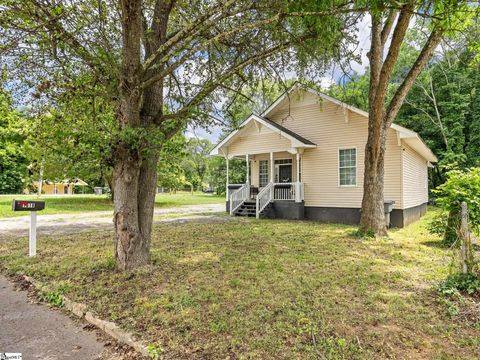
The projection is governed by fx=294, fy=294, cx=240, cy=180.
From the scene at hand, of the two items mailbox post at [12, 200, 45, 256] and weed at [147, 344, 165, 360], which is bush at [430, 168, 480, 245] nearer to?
weed at [147, 344, 165, 360]

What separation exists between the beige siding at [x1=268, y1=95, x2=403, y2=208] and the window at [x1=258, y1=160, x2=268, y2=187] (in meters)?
2.55

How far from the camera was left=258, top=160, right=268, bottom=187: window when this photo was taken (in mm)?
15828

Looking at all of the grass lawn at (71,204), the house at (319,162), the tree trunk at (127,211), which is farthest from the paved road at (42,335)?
the grass lawn at (71,204)

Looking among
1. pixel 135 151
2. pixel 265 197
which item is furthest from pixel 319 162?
pixel 135 151

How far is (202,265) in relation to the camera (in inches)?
211

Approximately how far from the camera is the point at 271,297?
384 cm

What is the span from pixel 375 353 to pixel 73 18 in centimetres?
574

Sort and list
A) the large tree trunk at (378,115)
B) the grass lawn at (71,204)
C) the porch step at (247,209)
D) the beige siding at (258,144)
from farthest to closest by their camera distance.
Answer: the grass lawn at (71,204) → the porch step at (247,209) → the beige siding at (258,144) → the large tree trunk at (378,115)

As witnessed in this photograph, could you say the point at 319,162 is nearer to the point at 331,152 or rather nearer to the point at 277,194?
the point at 331,152

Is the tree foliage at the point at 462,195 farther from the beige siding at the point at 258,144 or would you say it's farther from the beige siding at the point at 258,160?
the beige siding at the point at 258,160

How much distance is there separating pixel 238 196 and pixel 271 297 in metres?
11.4

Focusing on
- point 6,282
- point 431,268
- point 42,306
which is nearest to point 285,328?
point 42,306

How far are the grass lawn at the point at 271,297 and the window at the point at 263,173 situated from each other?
8.76 metres

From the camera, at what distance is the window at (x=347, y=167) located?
40.9ft
